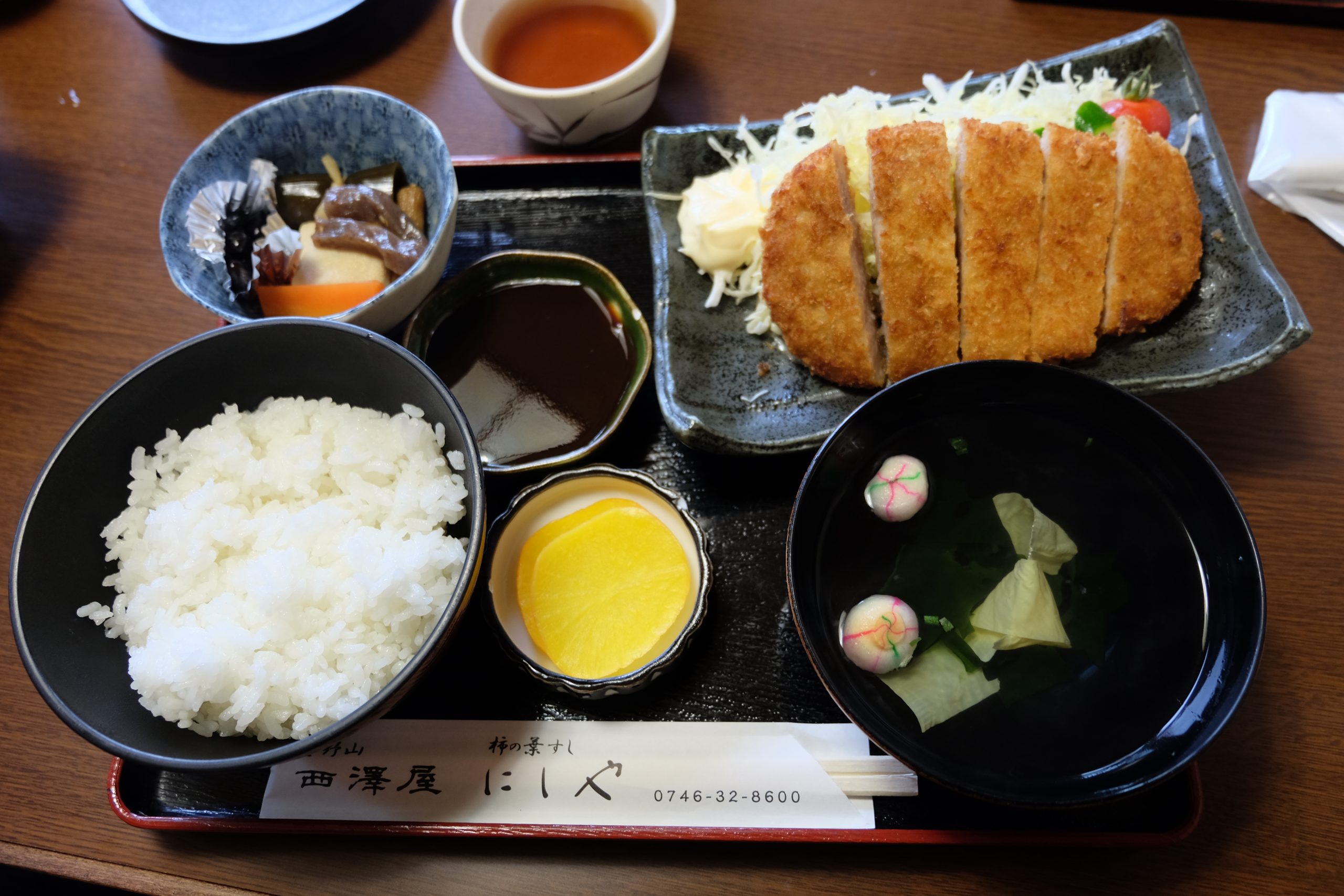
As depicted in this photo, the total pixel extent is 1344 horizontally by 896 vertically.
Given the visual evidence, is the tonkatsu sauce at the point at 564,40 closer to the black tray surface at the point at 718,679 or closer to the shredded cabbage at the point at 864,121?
the shredded cabbage at the point at 864,121

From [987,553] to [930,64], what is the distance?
64.0 inches

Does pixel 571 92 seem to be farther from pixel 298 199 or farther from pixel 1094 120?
pixel 1094 120

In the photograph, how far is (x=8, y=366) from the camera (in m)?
2.06

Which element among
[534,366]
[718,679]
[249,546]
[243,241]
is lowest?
[718,679]

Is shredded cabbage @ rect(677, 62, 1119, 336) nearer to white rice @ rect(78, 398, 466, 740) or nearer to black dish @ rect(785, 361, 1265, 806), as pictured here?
black dish @ rect(785, 361, 1265, 806)

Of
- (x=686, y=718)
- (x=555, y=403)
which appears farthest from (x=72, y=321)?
(x=686, y=718)

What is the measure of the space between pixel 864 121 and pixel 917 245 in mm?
459

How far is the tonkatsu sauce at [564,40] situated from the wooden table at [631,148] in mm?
198

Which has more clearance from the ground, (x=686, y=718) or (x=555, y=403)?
(x=555, y=403)

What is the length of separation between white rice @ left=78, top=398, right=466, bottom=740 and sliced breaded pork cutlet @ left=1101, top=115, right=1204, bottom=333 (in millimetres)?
1579

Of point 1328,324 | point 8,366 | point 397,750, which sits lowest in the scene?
point 397,750

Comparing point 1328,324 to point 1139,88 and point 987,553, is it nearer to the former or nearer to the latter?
point 1139,88

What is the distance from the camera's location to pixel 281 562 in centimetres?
143

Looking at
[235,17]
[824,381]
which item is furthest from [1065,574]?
[235,17]
